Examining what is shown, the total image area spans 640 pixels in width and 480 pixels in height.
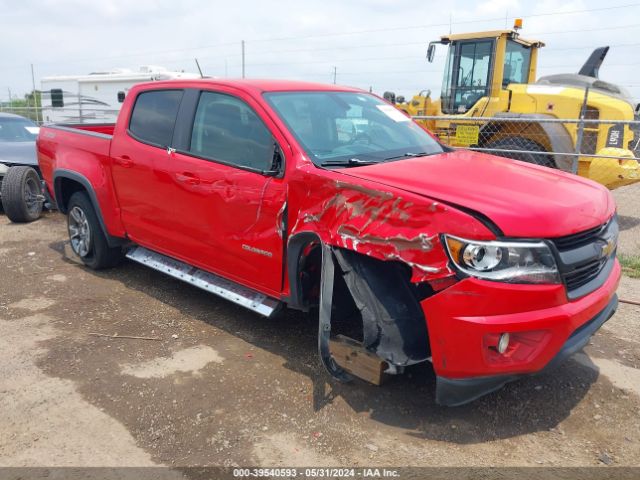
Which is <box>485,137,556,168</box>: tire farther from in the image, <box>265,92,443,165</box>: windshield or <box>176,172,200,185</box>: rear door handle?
<box>176,172,200,185</box>: rear door handle

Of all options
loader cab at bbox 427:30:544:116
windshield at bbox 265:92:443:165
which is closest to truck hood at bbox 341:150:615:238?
windshield at bbox 265:92:443:165

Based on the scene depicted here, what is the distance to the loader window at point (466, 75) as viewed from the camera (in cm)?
1004

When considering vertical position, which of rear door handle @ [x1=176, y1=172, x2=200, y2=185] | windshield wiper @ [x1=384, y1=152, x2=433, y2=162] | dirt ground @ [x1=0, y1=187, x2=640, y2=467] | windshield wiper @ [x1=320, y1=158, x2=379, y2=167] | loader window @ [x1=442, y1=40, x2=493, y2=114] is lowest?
dirt ground @ [x1=0, y1=187, x2=640, y2=467]

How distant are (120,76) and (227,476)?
1646cm

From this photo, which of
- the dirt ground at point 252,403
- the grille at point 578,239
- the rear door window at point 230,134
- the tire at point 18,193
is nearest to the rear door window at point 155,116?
the rear door window at point 230,134

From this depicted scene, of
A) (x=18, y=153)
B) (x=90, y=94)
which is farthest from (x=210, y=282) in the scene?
(x=90, y=94)

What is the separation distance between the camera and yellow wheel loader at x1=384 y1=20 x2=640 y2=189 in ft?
28.4

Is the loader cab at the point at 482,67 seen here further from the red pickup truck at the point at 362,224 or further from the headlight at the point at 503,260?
the headlight at the point at 503,260

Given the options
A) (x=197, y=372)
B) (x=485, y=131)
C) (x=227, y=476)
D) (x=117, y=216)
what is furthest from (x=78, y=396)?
(x=485, y=131)

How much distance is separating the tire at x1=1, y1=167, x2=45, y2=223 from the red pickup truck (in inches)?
123

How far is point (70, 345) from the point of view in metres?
4.02

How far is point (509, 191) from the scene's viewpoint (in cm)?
292

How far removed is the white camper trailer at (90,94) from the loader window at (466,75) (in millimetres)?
8167

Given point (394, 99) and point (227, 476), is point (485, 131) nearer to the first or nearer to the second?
point (394, 99)
